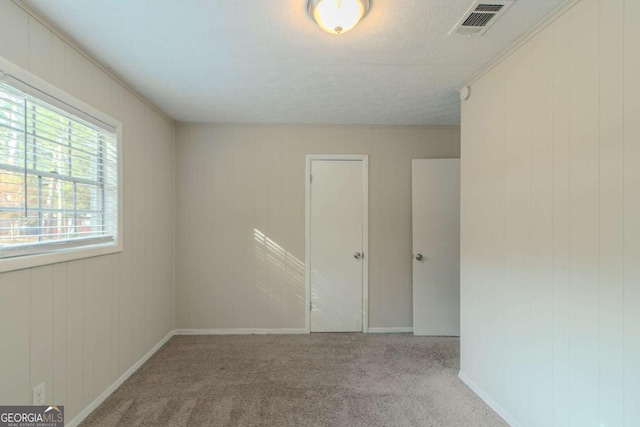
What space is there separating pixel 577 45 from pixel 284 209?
2752mm

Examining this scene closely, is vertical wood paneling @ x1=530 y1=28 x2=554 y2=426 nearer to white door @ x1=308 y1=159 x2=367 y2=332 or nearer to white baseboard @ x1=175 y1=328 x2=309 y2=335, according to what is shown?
white door @ x1=308 y1=159 x2=367 y2=332

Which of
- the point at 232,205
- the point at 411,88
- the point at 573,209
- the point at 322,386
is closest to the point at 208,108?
the point at 232,205

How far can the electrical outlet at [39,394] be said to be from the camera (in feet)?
5.36

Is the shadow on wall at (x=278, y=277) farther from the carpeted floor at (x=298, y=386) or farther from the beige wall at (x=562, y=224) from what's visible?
the beige wall at (x=562, y=224)

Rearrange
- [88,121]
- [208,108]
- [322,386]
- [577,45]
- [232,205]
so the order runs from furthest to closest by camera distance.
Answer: [232,205] < [208,108] < [322,386] < [88,121] < [577,45]

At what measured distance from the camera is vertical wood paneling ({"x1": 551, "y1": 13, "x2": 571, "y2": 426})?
1554mm

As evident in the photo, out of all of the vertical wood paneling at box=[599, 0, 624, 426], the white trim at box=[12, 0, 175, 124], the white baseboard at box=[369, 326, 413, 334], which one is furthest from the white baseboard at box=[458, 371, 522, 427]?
the white trim at box=[12, 0, 175, 124]

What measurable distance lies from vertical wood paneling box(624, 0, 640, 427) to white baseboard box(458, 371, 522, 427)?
811 millimetres

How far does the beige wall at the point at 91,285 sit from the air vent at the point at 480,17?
7.57 feet

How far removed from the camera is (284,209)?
352 cm

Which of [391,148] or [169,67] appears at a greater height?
[169,67]

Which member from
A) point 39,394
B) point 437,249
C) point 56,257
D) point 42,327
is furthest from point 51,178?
point 437,249

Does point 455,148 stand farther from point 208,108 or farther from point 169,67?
point 169,67

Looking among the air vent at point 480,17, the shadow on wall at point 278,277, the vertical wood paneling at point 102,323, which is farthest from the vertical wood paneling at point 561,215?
the vertical wood paneling at point 102,323
